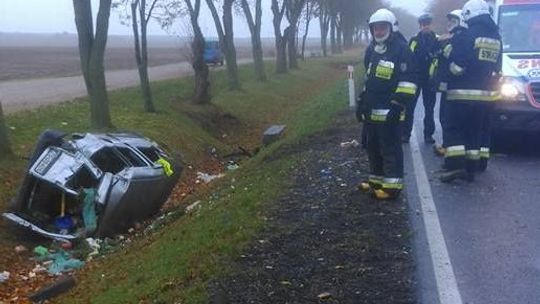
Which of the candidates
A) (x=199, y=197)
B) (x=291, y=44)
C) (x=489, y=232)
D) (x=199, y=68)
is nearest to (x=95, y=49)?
(x=199, y=197)

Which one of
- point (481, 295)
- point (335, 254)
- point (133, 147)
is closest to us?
point (481, 295)

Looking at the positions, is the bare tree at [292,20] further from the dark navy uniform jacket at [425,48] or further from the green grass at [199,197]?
the dark navy uniform jacket at [425,48]

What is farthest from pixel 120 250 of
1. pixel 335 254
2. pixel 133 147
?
pixel 335 254

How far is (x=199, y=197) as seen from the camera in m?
10.7

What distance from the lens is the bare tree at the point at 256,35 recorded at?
29516mm

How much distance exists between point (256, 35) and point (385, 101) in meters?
24.5

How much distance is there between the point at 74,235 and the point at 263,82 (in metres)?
20.4

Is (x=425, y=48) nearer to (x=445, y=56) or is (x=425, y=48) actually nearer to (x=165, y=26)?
(x=445, y=56)

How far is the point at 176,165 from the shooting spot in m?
10.1

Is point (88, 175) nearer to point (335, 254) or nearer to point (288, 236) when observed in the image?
point (288, 236)

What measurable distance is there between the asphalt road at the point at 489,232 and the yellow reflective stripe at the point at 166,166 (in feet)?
10.6

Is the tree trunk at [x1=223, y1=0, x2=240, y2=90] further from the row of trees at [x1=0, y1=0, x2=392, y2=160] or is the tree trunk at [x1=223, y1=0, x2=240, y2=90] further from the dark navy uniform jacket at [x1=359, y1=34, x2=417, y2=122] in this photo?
the dark navy uniform jacket at [x1=359, y1=34, x2=417, y2=122]

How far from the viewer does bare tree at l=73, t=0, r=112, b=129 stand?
530 inches

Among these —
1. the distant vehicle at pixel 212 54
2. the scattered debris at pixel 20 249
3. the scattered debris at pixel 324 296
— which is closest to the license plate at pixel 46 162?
the scattered debris at pixel 20 249
